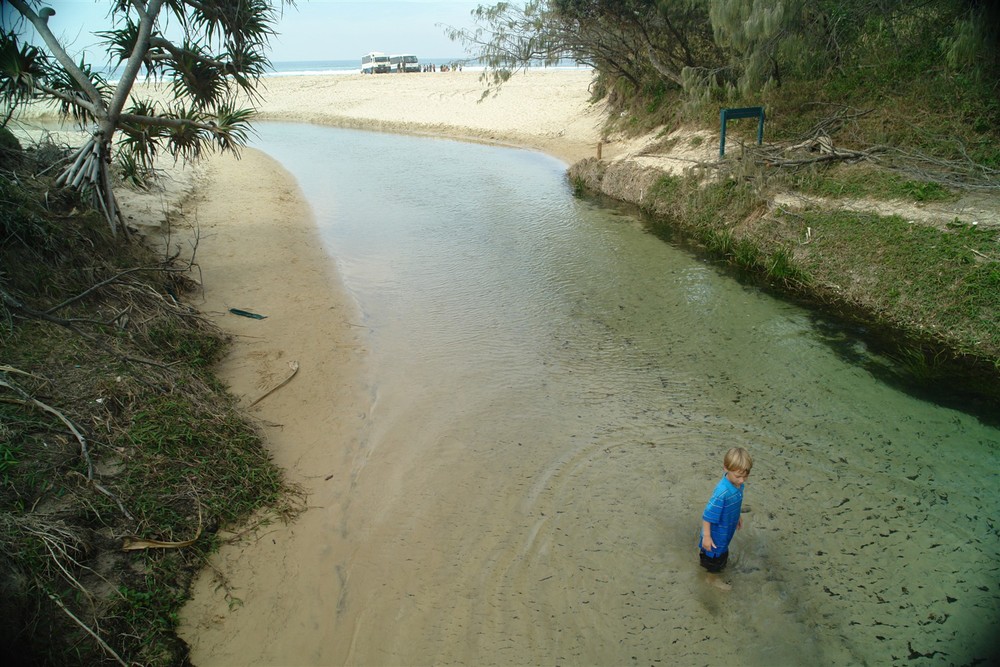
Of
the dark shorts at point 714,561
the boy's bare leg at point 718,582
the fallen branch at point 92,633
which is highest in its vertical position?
the fallen branch at point 92,633

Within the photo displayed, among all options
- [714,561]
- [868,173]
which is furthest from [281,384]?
[868,173]

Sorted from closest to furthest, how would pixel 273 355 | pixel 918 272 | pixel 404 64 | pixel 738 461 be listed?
pixel 738 461
pixel 273 355
pixel 918 272
pixel 404 64

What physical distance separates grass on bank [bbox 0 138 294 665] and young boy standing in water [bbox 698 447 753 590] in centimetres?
359

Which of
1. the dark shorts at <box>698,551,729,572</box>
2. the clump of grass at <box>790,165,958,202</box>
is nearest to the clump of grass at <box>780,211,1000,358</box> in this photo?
the clump of grass at <box>790,165,958,202</box>

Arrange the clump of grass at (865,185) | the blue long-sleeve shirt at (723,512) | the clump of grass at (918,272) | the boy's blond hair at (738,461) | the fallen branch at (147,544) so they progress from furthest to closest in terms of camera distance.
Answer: the clump of grass at (865,185)
the clump of grass at (918,272)
the fallen branch at (147,544)
the blue long-sleeve shirt at (723,512)
the boy's blond hair at (738,461)

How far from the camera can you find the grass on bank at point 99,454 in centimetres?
374

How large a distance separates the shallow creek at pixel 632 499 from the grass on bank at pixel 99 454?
798mm

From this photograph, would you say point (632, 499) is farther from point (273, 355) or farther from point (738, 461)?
point (273, 355)

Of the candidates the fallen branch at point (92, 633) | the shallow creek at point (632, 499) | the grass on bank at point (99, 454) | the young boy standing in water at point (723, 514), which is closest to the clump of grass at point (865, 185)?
the shallow creek at point (632, 499)

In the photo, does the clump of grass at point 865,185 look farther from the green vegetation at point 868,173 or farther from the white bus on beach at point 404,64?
the white bus on beach at point 404,64

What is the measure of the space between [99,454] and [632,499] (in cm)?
457

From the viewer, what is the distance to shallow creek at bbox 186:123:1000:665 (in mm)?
4207

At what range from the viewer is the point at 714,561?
4.50 meters

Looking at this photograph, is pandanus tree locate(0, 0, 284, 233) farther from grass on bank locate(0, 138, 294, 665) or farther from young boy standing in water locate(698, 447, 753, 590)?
young boy standing in water locate(698, 447, 753, 590)
